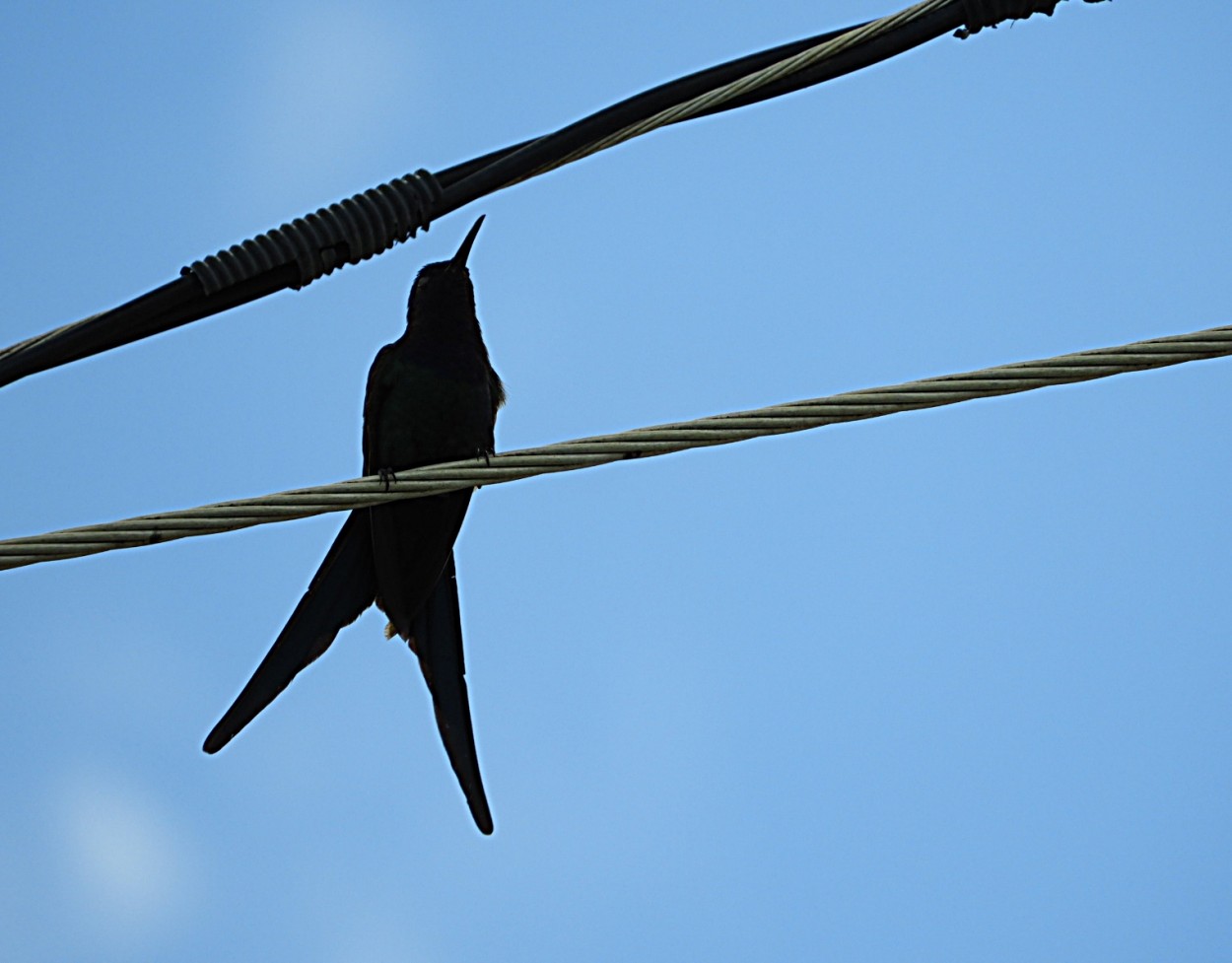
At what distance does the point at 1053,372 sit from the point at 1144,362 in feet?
Answer: 0.44

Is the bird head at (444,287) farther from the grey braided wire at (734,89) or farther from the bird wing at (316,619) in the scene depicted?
the grey braided wire at (734,89)

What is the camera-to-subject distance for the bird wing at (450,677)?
343cm

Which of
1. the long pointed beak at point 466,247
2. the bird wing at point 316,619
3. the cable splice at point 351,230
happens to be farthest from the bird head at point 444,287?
the cable splice at point 351,230

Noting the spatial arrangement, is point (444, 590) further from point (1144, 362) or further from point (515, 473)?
point (1144, 362)

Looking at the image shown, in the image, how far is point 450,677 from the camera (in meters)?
3.85

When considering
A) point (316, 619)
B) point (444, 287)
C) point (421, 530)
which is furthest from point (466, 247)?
point (316, 619)

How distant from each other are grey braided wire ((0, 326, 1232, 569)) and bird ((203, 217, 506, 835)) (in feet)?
2.87

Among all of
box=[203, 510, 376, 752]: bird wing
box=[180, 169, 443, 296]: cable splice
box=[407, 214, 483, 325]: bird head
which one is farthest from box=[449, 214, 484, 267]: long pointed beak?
box=[180, 169, 443, 296]: cable splice

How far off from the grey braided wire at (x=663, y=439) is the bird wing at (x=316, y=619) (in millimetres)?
827

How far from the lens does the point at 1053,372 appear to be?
220 cm

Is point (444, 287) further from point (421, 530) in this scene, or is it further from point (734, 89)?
point (734, 89)

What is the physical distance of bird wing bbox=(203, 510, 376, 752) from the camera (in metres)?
3.17

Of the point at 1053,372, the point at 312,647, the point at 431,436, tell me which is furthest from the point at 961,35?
the point at 431,436

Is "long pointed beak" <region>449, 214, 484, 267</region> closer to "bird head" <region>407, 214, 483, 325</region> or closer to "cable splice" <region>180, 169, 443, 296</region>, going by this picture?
"bird head" <region>407, 214, 483, 325</region>
